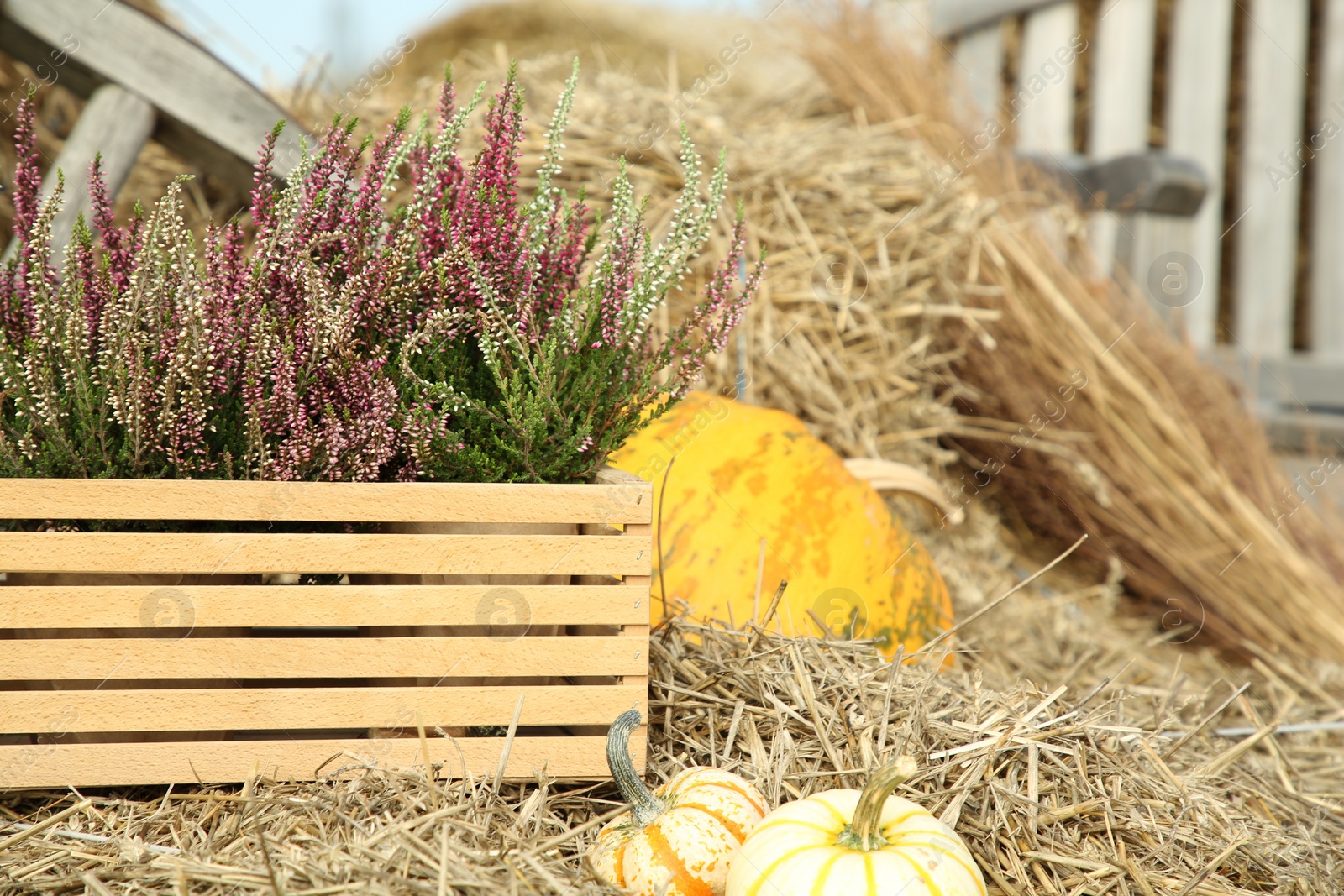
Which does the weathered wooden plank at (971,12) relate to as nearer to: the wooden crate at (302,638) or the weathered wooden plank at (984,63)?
the weathered wooden plank at (984,63)

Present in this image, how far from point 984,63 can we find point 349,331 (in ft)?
9.27

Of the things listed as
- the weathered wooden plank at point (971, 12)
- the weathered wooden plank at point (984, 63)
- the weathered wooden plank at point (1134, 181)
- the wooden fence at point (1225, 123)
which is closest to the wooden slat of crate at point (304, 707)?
the weathered wooden plank at point (1134, 181)

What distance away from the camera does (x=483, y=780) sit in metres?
1.08

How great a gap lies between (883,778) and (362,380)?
704mm

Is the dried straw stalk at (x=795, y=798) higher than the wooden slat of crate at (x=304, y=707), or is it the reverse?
the wooden slat of crate at (x=304, y=707)

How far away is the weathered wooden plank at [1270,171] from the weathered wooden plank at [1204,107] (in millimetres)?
84

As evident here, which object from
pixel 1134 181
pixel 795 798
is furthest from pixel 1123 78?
pixel 795 798

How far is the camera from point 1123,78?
10.1 ft

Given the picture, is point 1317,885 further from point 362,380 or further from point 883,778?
point 362,380

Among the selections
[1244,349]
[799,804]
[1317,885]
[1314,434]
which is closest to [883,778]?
[799,804]

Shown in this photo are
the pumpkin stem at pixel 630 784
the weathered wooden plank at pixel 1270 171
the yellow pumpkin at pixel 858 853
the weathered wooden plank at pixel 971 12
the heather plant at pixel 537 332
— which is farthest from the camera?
the weathered wooden plank at pixel 971 12

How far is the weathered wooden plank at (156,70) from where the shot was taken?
Result: 5.76 ft

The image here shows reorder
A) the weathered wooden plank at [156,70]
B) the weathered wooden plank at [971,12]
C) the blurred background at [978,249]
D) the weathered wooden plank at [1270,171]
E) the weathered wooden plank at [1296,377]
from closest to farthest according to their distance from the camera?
the weathered wooden plank at [156,70] < the blurred background at [978,249] < the weathered wooden plank at [1296,377] < the weathered wooden plank at [1270,171] < the weathered wooden plank at [971,12]

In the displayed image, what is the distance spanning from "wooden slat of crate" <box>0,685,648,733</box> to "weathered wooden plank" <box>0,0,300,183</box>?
3.61 ft
